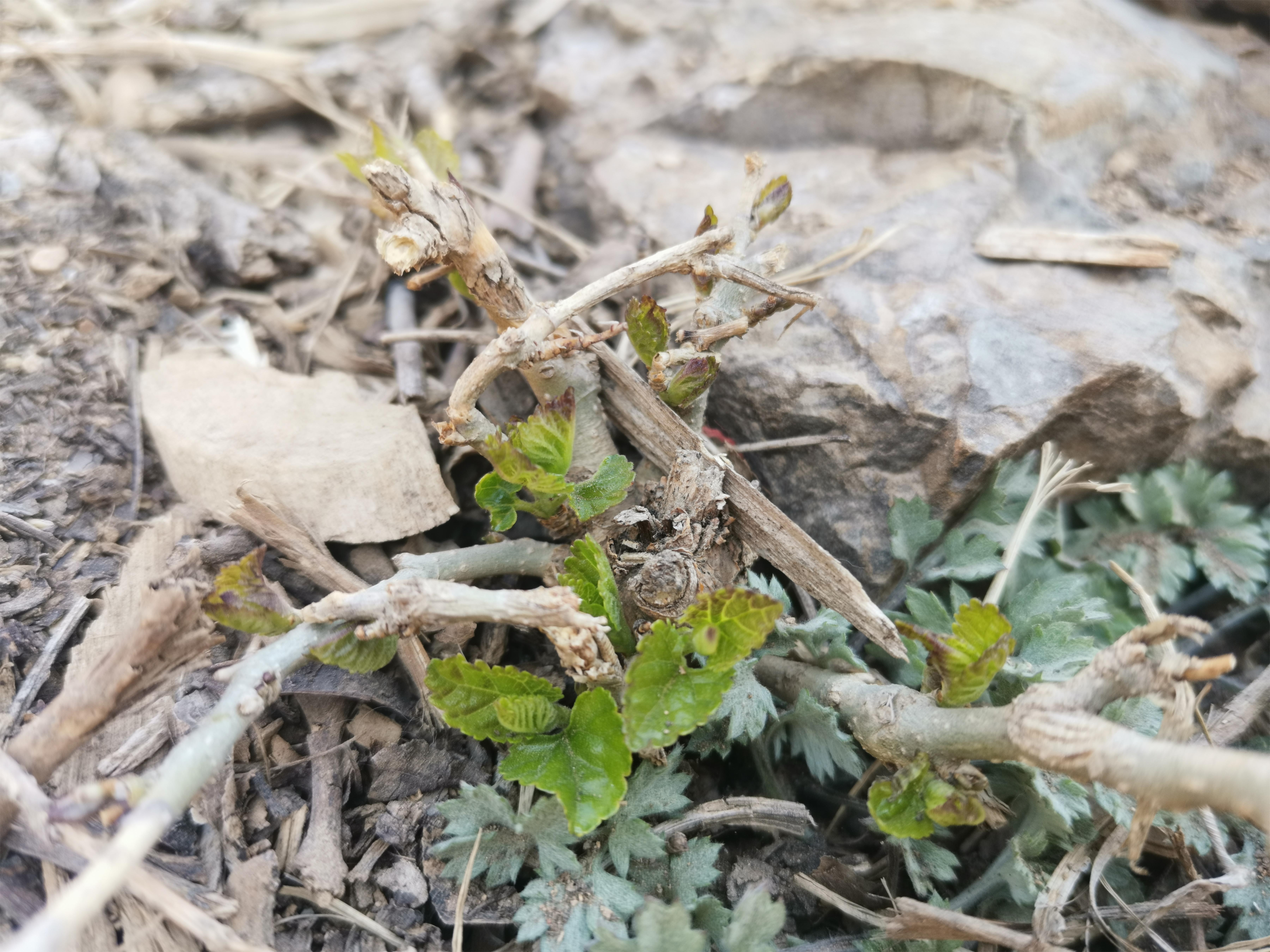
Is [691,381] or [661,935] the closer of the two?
[661,935]

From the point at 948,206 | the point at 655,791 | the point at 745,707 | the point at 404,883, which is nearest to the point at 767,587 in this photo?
the point at 745,707

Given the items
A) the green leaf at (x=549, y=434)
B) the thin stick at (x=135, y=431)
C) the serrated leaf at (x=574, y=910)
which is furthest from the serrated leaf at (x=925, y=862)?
the thin stick at (x=135, y=431)

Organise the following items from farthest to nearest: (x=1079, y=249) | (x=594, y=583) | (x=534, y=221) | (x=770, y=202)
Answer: (x=534, y=221)
(x=1079, y=249)
(x=770, y=202)
(x=594, y=583)

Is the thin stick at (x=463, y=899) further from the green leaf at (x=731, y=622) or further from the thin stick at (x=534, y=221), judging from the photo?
the thin stick at (x=534, y=221)

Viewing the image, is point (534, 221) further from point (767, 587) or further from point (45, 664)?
point (45, 664)

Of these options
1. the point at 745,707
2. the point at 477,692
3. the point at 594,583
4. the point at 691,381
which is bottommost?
the point at 745,707

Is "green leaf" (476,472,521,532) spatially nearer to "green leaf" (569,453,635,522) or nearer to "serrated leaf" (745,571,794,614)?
"green leaf" (569,453,635,522)

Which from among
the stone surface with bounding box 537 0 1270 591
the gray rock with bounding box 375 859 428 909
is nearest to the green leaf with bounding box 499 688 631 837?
the gray rock with bounding box 375 859 428 909
